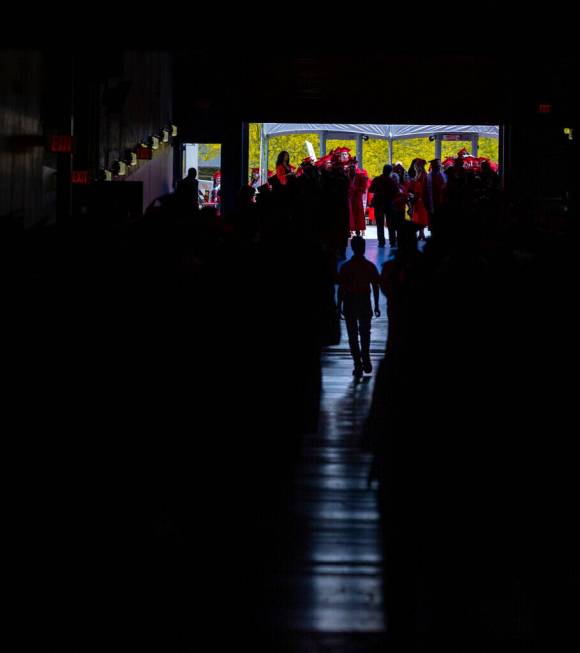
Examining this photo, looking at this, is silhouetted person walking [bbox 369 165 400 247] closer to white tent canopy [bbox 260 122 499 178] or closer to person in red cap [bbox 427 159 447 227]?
person in red cap [bbox 427 159 447 227]

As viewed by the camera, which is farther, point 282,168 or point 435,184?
point 282,168

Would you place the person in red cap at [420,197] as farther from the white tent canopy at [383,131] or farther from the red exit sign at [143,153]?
the white tent canopy at [383,131]

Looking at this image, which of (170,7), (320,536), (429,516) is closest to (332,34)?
(170,7)

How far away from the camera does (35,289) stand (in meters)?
6.35

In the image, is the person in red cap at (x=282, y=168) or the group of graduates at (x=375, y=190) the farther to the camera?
the person in red cap at (x=282, y=168)

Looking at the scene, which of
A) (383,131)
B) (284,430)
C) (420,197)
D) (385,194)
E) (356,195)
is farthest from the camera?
(383,131)

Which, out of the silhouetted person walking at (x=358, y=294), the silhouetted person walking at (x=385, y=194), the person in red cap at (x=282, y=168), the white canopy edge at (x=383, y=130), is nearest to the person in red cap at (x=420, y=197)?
the silhouetted person walking at (x=385, y=194)

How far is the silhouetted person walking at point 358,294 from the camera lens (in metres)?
12.9

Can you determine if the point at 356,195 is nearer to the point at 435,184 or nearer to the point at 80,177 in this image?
the point at 435,184

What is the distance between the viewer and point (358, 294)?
13102 mm

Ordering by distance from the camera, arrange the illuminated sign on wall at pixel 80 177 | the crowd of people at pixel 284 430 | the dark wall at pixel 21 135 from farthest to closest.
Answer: the illuminated sign on wall at pixel 80 177 → the dark wall at pixel 21 135 → the crowd of people at pixel 284 430

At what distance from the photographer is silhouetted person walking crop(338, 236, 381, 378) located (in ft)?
42.5

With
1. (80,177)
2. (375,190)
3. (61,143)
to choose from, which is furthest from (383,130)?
(61,143)

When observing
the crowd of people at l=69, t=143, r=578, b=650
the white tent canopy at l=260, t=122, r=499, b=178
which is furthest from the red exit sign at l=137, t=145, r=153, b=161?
the white tent canopy at l=260, t=122, r=499, b=178
